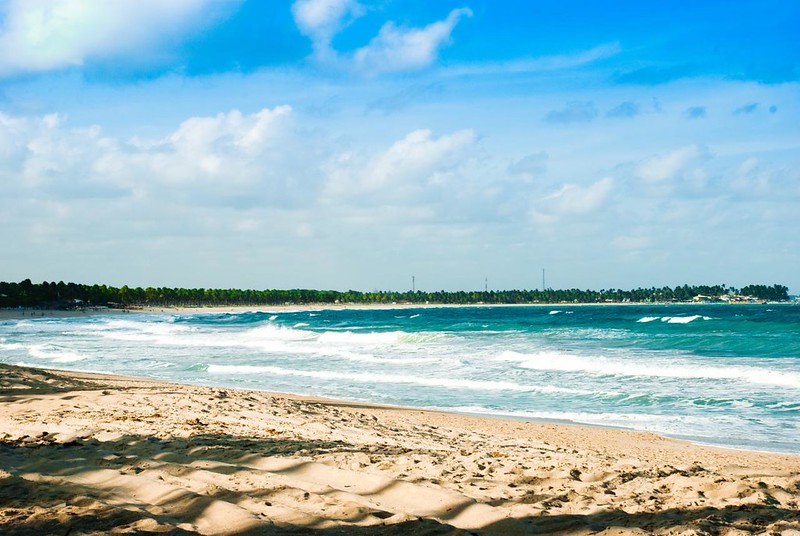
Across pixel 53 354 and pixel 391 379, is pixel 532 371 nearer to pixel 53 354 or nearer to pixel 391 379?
pixel 391 379

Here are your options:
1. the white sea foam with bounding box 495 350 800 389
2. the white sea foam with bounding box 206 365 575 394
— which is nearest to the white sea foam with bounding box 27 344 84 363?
the white sea foam with bounding box 206 365 575 394

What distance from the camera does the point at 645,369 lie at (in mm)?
20859

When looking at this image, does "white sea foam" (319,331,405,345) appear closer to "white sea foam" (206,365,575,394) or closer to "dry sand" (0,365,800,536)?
"white sea foam" (206,365,575,394)

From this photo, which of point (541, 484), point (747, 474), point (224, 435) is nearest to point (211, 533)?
point (541, 484)

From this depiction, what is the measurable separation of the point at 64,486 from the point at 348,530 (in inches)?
92.3

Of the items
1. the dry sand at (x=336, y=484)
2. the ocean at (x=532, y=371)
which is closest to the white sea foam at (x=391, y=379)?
the ocean at (x=532, y=371)

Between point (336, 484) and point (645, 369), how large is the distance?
57.5 ft

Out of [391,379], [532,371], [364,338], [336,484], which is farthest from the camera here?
[364,338]

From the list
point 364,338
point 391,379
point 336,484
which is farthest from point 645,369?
point 364,338

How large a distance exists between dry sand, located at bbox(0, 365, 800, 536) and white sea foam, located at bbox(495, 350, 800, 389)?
34.2 feet

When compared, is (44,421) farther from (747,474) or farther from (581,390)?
(581,390)

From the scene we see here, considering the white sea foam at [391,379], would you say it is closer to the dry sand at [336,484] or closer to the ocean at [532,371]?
the ocean at [532,371]

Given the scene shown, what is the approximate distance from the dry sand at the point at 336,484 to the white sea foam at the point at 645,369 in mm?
10428

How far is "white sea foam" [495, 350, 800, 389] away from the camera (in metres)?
18.5
